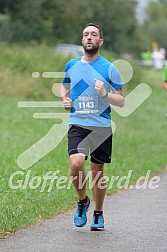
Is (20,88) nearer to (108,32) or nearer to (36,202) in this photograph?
(36,202)

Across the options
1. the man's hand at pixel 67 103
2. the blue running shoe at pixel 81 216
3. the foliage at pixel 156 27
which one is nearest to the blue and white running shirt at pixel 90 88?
the man's hand at pixel 67 103

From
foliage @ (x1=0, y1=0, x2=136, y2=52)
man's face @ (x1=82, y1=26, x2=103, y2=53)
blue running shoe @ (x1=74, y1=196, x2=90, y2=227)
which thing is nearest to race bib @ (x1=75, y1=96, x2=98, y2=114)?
man's face @ (x1=82, y1=26, x2=103, y2=53)

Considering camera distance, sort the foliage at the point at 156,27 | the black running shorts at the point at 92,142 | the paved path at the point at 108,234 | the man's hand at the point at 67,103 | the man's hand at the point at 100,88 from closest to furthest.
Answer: the paved path at the point at 108,234, the man's hand at the point at 100,88, the man's hand at the point at 67,103, the black running shorts at the point at 92,142, the foliage at the point at 156,27

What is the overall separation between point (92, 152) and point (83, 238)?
3.25 feet

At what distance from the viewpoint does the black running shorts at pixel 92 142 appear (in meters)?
9.01

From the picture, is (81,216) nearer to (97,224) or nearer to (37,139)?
(97,224)

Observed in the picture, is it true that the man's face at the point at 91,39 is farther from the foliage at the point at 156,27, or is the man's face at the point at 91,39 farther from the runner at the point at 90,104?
the foliage at the point at 156,27

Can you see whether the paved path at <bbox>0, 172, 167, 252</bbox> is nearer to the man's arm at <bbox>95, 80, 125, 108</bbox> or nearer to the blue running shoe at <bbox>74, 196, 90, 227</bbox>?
the blue running shoe at <bbox>74, 196, 90, 227</bbox>

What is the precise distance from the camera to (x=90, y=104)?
898 cm

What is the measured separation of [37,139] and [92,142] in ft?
34.0

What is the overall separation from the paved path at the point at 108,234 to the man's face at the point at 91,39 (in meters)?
1.99

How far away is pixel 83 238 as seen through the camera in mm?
8695

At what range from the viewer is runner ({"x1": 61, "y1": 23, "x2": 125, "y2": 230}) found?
351 inches

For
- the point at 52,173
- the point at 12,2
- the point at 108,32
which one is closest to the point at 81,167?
the point at 52,173
